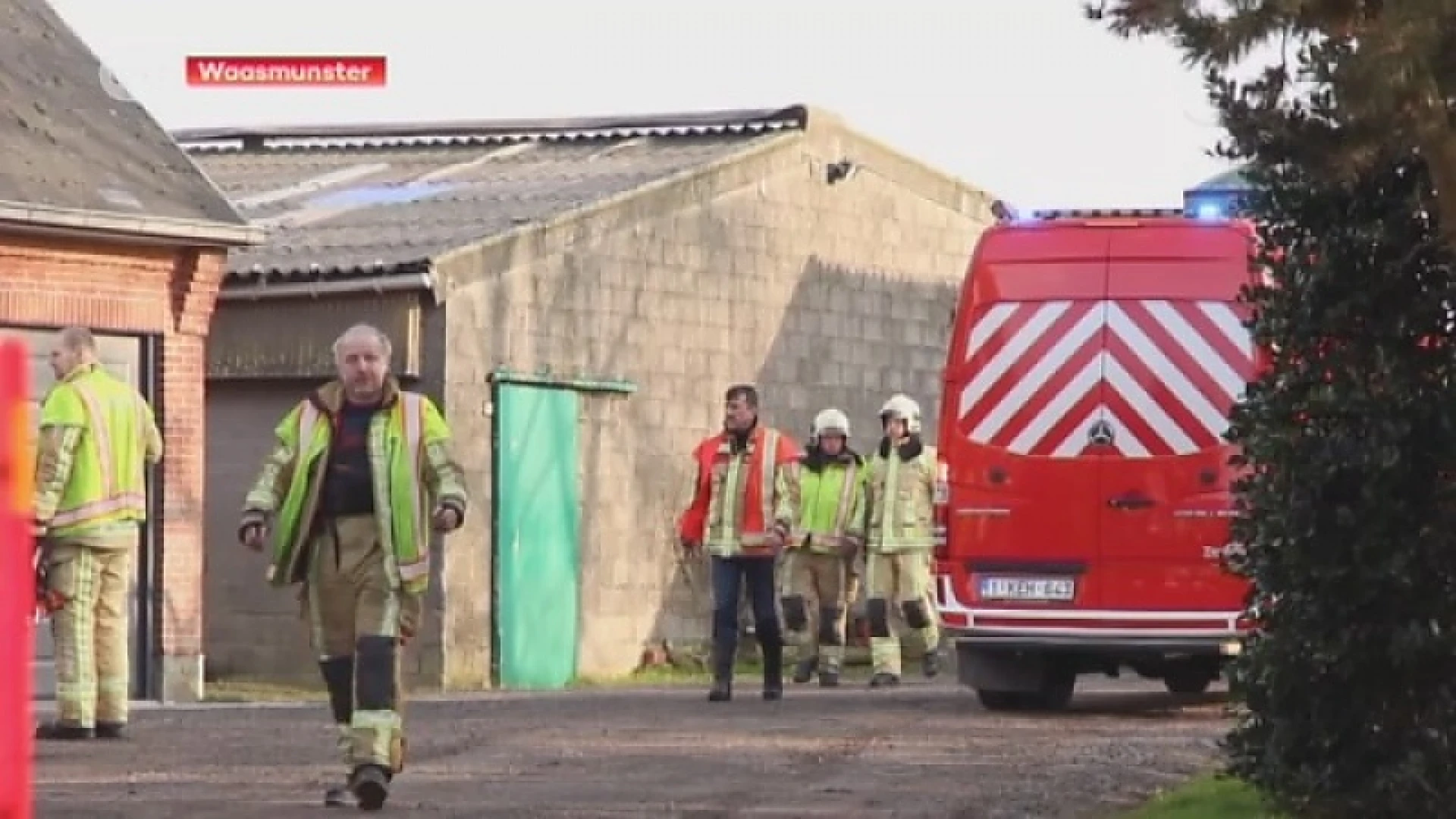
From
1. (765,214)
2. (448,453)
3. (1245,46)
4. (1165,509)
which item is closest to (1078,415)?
(1165,509)

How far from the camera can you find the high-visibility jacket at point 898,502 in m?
22.7

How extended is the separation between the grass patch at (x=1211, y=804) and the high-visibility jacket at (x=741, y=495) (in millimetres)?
6946

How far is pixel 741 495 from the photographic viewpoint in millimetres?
19656

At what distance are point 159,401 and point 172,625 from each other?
147cm

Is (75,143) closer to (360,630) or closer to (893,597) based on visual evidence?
(893,597)

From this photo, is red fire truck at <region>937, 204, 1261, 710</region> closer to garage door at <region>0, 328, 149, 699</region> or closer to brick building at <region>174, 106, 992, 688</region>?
garage door at <region>0, 328, 149, 699</region>

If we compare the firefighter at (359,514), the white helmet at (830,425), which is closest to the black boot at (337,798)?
the firefighter at (359,514)

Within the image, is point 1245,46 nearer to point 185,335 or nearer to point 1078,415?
point 1078,415

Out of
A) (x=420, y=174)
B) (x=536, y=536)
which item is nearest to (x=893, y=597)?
(x=536, y=536)

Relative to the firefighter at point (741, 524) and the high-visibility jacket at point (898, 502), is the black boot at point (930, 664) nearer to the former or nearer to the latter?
the high-visibility jacket at point (898, 502)

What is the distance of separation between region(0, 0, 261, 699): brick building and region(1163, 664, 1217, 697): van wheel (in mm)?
6448

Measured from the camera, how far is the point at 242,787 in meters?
13.5

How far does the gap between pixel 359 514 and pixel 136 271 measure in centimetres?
912

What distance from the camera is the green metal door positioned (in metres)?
24.6
